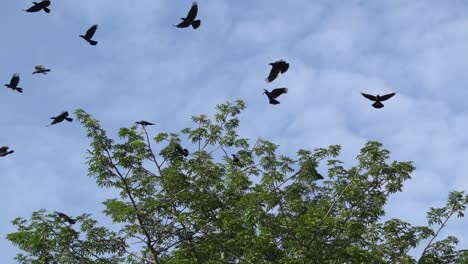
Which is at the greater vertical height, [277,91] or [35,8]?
[35,8]

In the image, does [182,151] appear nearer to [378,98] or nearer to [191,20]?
[191,20]

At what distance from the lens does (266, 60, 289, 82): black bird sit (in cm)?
1591

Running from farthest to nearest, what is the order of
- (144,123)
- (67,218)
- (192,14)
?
(144,123) < (67,218) < (192,14)

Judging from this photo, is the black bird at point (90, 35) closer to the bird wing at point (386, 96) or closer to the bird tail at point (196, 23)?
the bird tail at point (196, 23)

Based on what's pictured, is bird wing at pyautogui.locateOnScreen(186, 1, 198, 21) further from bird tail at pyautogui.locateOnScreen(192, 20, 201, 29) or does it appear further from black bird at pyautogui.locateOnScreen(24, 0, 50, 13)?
black bird at pyautogui.locateOnScreen(24, 0, 50, 13)

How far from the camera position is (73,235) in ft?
60.6

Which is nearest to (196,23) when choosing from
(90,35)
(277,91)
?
(277,91)

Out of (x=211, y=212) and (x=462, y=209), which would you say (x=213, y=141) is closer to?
(x=211, y=212)

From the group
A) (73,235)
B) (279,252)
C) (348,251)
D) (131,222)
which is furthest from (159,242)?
(348,251)

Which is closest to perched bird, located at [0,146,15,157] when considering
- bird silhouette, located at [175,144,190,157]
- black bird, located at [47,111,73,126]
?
black bird, located at [47,111,73,126]

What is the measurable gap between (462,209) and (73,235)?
978cm

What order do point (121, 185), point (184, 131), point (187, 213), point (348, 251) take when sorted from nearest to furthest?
1. point (348, 251)
2. point (187, 213)
3. point (121, 185)
4. point (184, 131)

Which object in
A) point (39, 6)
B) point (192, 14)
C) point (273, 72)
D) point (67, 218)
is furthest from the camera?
point (67, 218)

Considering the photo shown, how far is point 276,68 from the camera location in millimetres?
16062
